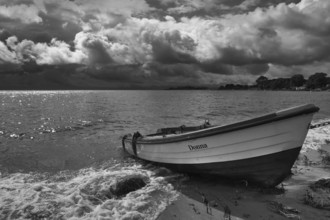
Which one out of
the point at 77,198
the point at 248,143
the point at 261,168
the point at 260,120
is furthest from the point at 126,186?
the point at 260,120

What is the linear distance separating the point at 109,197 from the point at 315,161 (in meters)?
9.60

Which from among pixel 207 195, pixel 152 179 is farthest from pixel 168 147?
pixel 207 195

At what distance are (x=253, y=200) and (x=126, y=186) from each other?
436 cm

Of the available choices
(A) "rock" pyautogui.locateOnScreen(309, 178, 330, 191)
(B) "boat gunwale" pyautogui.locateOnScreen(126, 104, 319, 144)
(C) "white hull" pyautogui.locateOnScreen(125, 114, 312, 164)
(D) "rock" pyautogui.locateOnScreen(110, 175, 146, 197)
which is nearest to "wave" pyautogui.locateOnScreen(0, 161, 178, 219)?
(D) "rock" pyautogui.locateOnScreen(110, 175, 146, 197)

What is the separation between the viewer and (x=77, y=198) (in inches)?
361

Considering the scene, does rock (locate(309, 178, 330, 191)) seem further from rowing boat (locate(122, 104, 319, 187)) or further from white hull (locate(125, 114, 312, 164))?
white hull (locate(125, 114, 312, 164))

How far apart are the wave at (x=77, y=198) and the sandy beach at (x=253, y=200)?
69cm

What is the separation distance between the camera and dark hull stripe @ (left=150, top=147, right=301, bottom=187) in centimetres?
902

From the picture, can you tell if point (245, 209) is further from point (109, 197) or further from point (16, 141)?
point (16, 141)

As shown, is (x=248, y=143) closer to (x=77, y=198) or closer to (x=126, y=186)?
(x=126, y=186)

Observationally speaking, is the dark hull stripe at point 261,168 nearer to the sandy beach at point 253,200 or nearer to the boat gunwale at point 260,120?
the sandy beach at point 253,200

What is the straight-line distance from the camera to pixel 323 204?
7.82m

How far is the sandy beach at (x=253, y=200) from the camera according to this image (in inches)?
302

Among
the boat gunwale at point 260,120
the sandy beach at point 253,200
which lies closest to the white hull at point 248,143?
the boat gunwale at point 260,120
